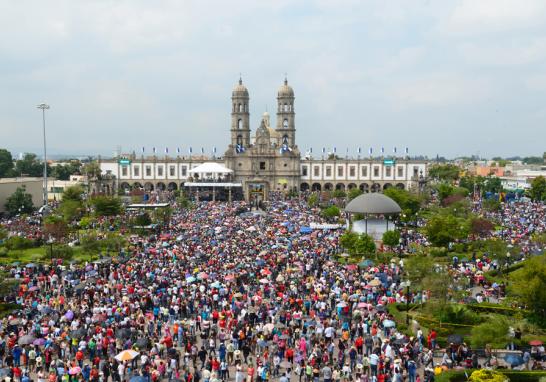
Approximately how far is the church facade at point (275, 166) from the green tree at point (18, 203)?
35.1 metres

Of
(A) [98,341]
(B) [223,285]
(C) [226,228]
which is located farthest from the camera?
(C) [226,228]

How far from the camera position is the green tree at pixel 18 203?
69375mm

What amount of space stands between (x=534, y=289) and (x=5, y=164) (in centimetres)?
11187

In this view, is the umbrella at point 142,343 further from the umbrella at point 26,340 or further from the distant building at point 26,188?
the distant building at point 26,188

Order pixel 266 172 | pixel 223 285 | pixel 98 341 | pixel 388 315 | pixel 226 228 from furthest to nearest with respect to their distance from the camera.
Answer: pixel 266 172
pixel 226 228
pixel 223 285
pixel 388 315
pixel 98 341

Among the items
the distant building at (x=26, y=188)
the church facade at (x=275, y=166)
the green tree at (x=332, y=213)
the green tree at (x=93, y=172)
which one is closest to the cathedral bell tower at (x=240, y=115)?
the church facade at (x=275, y=166)

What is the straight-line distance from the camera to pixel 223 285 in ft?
97.8

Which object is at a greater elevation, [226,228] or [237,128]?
[237,128]

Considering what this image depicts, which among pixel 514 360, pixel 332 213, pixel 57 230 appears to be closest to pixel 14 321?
pixel 514 360

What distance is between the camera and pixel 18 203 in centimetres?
6969

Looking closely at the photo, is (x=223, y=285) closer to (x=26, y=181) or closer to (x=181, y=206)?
(x=181, y=206)

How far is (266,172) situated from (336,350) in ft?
274

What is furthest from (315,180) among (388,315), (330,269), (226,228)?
(388,315)

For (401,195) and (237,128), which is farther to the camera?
(237,128)
